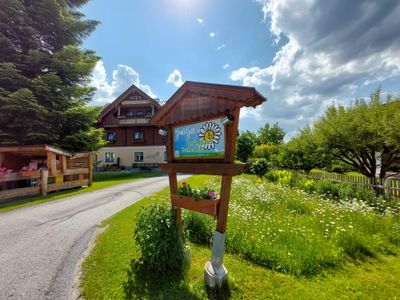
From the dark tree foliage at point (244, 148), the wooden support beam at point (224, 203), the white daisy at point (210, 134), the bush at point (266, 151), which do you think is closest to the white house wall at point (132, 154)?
the dark tree foliage at point (244, 148)

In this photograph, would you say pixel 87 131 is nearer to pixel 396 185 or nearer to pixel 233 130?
pixel 233 130

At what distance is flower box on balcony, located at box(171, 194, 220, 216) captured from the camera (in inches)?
145

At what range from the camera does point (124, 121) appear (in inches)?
1206

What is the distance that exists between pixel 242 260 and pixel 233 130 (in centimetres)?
293

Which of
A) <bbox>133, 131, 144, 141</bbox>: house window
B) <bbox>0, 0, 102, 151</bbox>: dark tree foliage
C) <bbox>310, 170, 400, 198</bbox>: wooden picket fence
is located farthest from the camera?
<bbox>133, 131, 144, 141</bbox>: house window

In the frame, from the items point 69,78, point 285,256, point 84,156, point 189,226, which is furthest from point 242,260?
point 69,78

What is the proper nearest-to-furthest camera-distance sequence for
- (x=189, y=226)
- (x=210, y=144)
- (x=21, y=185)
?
(x=210, y=144), (x=189, y=226), (x=21, y=185)

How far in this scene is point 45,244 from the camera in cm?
519

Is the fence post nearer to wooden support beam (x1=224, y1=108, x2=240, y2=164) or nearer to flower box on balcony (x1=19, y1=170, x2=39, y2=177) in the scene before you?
flower box on balcony (x1=19, y1=170, x2=39, y2=177)

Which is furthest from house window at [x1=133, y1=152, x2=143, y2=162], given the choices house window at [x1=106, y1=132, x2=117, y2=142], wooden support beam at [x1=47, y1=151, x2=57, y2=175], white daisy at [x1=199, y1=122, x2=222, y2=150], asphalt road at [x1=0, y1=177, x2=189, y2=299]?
white daisy at [x1=199, y1=122, x2=222, y2=150]

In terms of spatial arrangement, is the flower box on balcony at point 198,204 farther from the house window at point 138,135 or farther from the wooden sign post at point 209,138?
the house window at point 138,135

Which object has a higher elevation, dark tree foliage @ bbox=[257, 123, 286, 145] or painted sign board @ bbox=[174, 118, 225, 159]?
dark tree foliage @ bbox=[257, 123, 286, 145]

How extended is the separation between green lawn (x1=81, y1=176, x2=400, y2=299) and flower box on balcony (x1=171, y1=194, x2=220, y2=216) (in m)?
1.26

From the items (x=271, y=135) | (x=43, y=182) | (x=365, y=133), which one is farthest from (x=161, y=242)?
(x=271, y=135)
